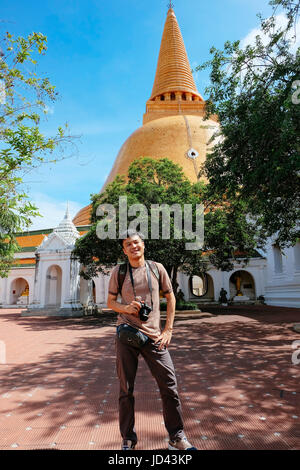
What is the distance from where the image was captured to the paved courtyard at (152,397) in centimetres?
285

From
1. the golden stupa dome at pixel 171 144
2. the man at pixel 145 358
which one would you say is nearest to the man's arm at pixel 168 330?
the man at pixel 145 358

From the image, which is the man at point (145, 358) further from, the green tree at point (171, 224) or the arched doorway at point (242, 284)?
the arched doorway at point (242, 284)

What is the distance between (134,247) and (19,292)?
2927cm

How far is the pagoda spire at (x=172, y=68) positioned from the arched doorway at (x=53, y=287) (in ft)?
89.7

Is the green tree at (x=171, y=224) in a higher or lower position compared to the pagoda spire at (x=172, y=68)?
lower

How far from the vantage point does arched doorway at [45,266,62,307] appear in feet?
65.2

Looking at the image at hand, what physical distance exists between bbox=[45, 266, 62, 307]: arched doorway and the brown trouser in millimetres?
18408

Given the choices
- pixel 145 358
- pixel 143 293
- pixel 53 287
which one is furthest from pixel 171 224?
pixel 53 287

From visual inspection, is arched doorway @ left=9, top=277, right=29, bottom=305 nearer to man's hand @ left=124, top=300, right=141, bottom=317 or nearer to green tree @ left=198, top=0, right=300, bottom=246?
green tree @ left=198, top=0, right=300, bottom=246

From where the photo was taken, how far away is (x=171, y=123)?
30.0m

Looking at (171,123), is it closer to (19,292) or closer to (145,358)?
(19,292)
